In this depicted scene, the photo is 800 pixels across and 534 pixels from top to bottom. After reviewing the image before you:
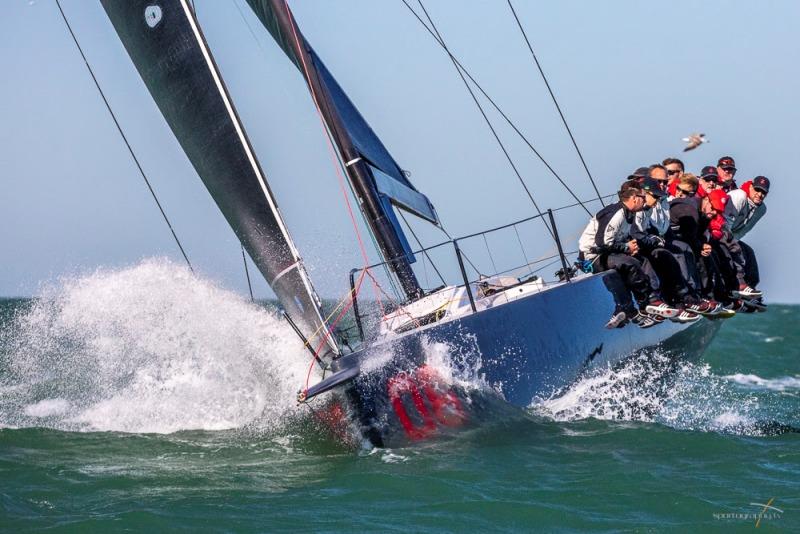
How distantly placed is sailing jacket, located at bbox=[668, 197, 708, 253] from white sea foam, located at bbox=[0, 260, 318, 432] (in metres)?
3.25

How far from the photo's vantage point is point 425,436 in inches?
322

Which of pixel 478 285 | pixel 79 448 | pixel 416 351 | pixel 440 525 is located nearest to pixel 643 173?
pixel 478 285

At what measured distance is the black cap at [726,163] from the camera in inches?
421

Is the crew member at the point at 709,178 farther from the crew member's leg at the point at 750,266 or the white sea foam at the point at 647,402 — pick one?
the white sea foam at the point at 647,402

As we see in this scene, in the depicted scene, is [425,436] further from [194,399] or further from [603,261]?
[194,399]

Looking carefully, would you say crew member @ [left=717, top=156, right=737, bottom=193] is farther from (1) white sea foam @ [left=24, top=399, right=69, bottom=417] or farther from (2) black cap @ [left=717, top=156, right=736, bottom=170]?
(1) white sea foam @ [left=24, top=399, right=69, bottom=417]

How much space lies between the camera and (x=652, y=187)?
8805mm

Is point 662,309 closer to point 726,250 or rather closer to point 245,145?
point 726,250

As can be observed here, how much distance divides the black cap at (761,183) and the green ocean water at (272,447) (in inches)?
71.2

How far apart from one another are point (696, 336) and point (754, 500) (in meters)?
5.17

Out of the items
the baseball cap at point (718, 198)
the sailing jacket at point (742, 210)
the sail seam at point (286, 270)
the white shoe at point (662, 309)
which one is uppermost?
the sail seam at point (286, 270)

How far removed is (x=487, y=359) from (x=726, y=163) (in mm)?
3740

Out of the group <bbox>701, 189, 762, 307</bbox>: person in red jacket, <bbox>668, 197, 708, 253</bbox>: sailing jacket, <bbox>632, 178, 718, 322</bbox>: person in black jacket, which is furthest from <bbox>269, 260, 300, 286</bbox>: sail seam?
<bbox>701, 189, 762, 307</bbox>: person in red jacket

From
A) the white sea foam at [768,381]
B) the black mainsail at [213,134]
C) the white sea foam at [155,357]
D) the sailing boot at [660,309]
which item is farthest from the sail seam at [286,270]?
the white sea foam at [768,381]
